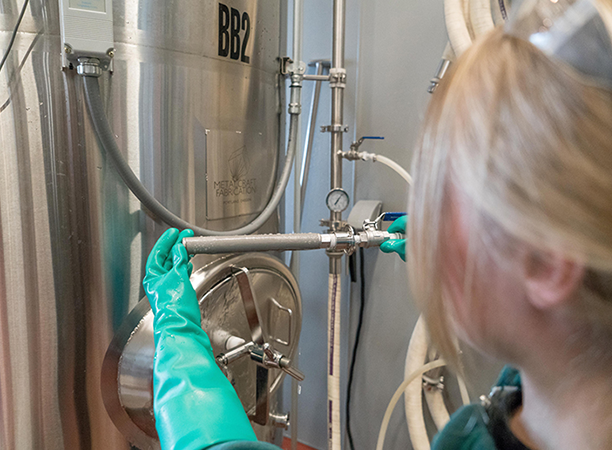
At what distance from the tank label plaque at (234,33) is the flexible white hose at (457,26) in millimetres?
639

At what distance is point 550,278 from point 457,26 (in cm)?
116

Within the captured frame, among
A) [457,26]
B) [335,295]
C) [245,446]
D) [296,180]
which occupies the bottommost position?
[335,295]

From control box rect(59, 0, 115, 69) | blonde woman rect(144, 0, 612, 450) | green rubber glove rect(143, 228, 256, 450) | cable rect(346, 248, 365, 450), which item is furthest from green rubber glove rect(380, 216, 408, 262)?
cable rect(346, 248, 365, 450)

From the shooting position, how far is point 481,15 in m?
1.27

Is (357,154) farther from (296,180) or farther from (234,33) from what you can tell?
(234,33)

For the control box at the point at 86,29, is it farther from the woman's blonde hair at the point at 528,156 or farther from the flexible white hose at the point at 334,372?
the flexible white hose at the point at 334,372

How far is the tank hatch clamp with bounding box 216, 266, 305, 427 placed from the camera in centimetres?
90

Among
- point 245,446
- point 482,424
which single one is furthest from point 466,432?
point 245,446

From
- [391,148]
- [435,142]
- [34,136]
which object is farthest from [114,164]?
[391,148]

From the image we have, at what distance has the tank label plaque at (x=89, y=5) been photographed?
2.31ft

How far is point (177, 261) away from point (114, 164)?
0.66ft

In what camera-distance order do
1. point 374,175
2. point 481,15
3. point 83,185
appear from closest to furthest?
point 83,185, point 481,15, point 374,175

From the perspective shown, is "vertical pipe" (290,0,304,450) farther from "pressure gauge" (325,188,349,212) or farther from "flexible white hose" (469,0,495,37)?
"flexible white hose" (469,0,495,37)

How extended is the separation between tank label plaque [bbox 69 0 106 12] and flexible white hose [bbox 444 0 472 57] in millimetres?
946
